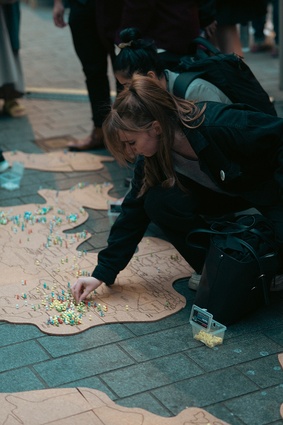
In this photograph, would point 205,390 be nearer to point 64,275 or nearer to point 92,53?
point 64,275

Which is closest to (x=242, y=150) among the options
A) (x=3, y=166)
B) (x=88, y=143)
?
(x=3, y=166)

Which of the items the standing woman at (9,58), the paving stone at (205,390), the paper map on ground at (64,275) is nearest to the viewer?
the paving stone at (205,390)

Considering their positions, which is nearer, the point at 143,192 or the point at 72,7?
the point at 143,192

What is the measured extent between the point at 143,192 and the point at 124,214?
0.13 meters

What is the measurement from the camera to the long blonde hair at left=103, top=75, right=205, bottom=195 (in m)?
3.08

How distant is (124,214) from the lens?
3.44 m

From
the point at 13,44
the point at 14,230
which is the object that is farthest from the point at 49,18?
the point at 14,230

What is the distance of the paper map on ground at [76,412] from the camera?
263 centimetres

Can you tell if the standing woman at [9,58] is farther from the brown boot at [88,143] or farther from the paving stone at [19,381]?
the paving stone at [19,381]

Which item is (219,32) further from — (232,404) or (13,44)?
(232,404)

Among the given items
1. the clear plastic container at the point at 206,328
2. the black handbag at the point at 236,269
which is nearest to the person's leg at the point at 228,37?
the black handbag at the point at 236,269

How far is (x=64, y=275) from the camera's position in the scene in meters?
3.69

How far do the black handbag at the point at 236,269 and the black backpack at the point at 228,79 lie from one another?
0.63 metres

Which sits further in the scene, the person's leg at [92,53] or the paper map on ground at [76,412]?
the person's leg at [92,53]
